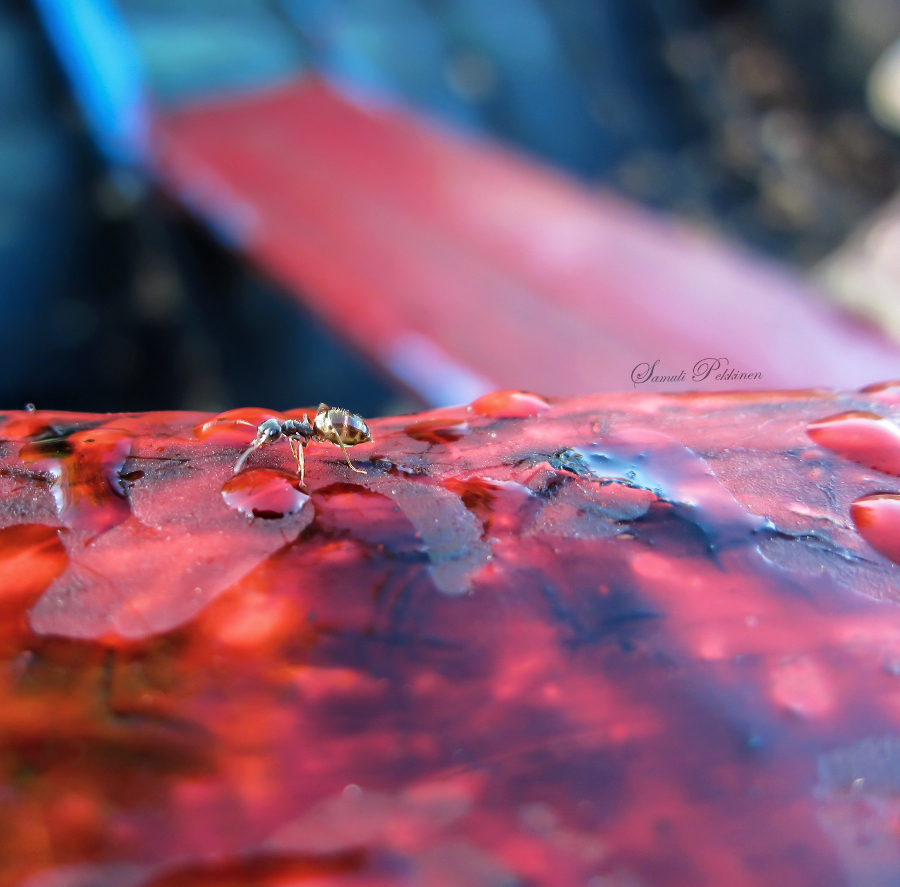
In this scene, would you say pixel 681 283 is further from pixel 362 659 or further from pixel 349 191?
pixel 362 659

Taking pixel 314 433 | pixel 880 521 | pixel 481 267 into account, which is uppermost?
pixel 880 521

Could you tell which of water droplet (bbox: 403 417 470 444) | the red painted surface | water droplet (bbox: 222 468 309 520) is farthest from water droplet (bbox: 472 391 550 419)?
the red painted surface

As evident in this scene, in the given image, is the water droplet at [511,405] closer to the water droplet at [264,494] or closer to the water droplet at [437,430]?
the water droplet at [437,430]

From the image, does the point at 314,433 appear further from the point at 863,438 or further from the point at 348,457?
the point at 863,438

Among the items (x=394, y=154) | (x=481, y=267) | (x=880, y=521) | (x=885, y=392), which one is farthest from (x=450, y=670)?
(x=394, y=154)

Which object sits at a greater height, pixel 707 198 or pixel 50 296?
pixel 707 198

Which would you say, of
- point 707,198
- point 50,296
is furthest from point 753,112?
point 50,296

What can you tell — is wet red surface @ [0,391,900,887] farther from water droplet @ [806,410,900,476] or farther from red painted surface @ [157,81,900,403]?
red painted surface @ [157,81,900,403]

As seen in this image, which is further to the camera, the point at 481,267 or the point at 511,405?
the point at 481,267
